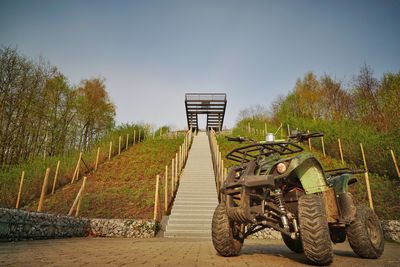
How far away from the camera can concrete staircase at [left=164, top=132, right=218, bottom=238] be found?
9.31m

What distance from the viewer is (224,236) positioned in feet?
11.6

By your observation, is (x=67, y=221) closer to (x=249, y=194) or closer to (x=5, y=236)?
(x=5, y=236)

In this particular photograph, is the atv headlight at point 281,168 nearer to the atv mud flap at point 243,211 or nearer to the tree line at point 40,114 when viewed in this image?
the atv mud flap at point 243,211

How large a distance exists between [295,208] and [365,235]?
113 centimetres

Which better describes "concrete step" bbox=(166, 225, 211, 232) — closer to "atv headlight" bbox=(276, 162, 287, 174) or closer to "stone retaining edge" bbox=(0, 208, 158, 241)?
"stone retaining edge" bbox=(0, 208, 158, 241)

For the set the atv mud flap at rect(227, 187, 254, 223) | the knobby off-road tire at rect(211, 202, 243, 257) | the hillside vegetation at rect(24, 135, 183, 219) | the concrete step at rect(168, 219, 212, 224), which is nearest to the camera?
the atv mud flap at rect(227, 187, 254, 223)

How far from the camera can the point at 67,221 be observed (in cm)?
757

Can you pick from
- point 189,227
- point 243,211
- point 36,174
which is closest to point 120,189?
point 36,174

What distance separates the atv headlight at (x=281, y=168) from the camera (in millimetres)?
3188

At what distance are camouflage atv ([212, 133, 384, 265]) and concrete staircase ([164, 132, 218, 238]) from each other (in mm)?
5756

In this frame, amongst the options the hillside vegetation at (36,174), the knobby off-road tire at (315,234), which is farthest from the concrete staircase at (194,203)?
the hillside vegetation at (36,174)

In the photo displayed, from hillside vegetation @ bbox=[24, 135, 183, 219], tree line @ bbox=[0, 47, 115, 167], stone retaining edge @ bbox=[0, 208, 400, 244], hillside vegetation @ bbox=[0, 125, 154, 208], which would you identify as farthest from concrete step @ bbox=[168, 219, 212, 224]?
tree line @ bbox=[0, 47, 115, 167]

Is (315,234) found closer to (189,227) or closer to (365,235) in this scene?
(365,235)

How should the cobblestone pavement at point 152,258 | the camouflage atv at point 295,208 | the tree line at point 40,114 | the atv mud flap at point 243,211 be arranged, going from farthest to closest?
the tree line at point 40,114, the atv mud flap at point 243,211, the cobblestone pavement at point 152,258, the camouflage atv at point 295,208
